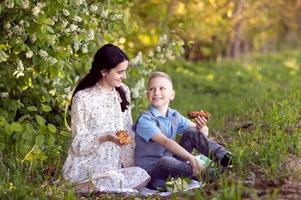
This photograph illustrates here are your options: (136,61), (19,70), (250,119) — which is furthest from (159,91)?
(250,119)

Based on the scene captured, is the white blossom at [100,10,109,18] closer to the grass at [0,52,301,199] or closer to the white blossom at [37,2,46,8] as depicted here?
the white blossom at [37,2,46,8]

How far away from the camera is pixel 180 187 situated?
5.43 metres

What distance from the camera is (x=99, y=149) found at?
5.95m

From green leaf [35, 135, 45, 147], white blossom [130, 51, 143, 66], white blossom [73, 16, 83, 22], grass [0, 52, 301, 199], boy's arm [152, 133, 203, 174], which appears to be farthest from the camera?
white blossom [130, 51, 143, 66]

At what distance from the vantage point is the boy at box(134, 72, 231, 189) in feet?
18.5

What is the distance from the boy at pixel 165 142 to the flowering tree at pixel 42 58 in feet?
2.93

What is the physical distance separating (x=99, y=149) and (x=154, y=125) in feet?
1.78

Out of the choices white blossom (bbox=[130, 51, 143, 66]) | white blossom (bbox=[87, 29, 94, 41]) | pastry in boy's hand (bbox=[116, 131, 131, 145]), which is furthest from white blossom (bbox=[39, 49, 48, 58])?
white blossom (bbox=[130, 51, 143, 66])

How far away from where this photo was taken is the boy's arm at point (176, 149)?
5504 millimetres

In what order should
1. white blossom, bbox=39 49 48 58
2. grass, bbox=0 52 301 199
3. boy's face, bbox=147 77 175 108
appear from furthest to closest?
white blossom, bbox=39 49 48 58 < boy's face, bbox=147 77 175 108 < grass, bbox=0 52 301 199

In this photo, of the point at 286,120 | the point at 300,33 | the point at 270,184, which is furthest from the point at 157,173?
the point at 300,33

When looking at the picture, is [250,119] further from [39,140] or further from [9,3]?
[9,3]

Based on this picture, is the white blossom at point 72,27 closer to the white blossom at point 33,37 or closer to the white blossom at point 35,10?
the white blossom at point 33,37

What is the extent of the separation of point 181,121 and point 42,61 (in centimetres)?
143
